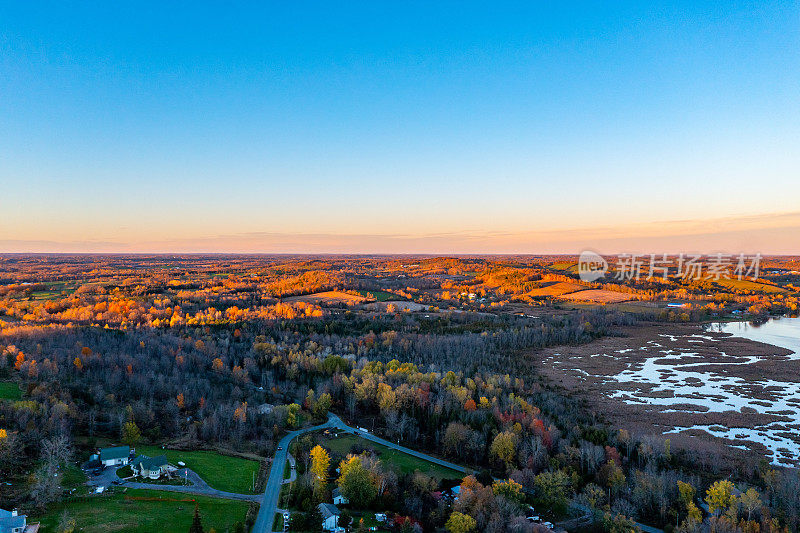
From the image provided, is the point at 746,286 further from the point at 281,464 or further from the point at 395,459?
the point at 281,464

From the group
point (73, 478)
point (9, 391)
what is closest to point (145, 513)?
point (73, 478)

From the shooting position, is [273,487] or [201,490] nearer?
[201,490]

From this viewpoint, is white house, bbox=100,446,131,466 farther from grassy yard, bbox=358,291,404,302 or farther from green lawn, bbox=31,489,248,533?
grassy yard, bbox=358,291,404,302

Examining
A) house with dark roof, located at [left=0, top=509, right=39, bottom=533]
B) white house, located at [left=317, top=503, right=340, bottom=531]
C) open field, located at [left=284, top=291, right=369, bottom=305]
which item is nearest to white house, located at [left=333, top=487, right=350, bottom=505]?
white house, located at [left=317, top=503, right=340, bottom=531]

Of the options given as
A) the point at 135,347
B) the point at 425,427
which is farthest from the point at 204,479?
the point at 135,347

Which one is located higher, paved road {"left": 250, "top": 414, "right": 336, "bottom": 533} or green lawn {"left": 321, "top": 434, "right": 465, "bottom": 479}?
paved road {"left": 250, "top": 414, "right": 336, "bottom": 533}
